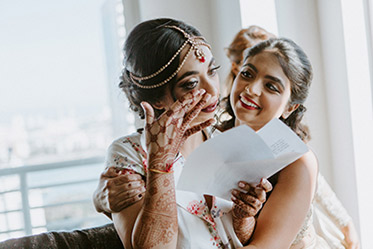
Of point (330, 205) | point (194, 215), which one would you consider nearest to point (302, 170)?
point (194, 215)

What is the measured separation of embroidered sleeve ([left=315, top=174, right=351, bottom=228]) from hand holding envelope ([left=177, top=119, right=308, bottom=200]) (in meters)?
0.87

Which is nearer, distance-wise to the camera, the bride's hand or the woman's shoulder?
the bride's hand

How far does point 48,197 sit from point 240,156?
315 centimetres

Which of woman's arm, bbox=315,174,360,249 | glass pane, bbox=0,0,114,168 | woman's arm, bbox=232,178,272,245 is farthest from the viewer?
glass pane, bbox=0,0,114,168

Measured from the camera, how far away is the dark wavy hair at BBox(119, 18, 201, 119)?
4.38 ft

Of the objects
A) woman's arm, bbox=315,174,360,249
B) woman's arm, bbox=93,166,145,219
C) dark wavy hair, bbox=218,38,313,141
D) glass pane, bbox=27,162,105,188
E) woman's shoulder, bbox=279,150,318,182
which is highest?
dark wavy hair, bbox=218,38,313,141

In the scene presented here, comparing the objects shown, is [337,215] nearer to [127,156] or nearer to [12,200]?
[127,156]

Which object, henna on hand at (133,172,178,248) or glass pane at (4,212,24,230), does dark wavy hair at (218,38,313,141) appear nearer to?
henna on hand at (133,172,178,248)

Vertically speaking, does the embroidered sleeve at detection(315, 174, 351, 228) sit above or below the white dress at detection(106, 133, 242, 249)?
below

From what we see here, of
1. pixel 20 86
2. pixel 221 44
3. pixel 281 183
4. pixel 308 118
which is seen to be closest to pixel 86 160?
pixel 20 86

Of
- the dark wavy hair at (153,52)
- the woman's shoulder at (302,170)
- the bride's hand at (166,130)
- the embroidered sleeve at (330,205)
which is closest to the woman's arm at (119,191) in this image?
the bride's hand at (166,130)

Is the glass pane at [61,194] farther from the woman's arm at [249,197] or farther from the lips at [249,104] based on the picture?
the woman's arm at [249,197]

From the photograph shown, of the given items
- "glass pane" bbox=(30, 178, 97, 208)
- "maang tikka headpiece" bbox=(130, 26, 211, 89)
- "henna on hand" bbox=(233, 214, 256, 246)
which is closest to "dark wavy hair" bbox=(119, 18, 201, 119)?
"maang tikka headpiece" bbox=(130, 26, 211, 89)

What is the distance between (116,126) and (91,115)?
227mm
